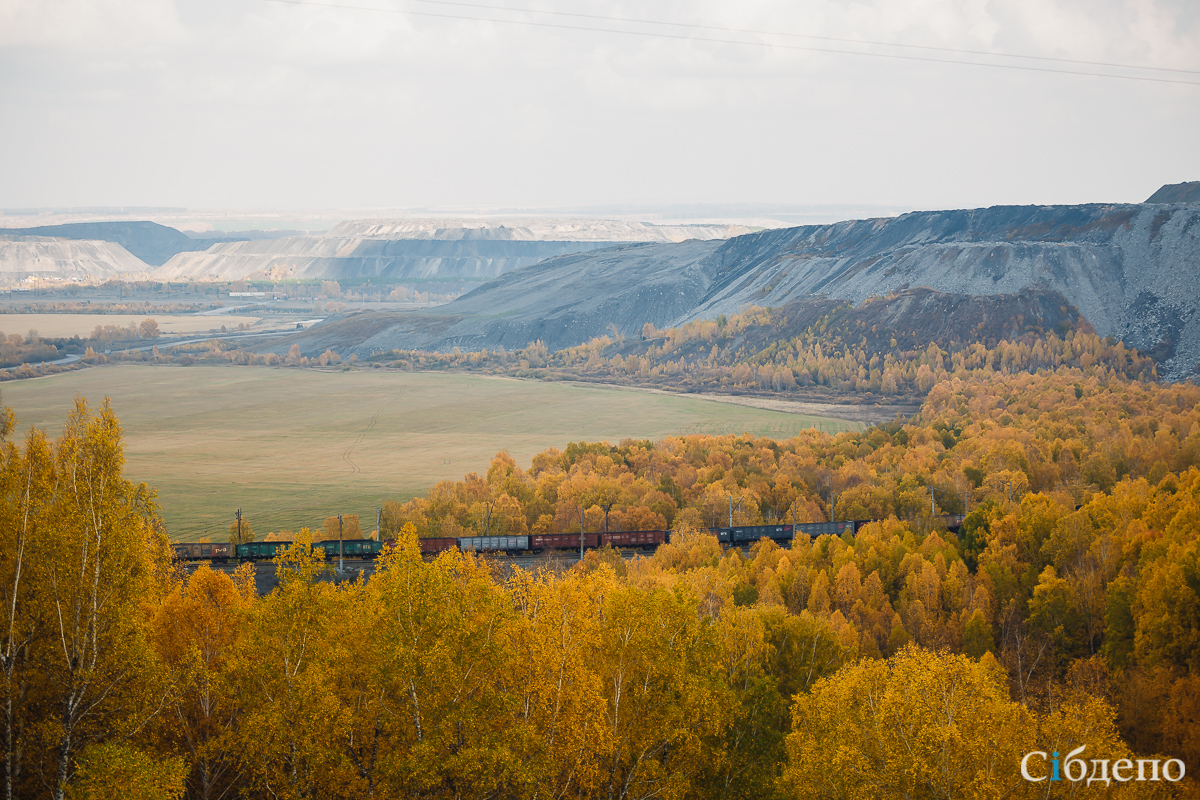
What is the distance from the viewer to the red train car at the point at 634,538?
71.8 m

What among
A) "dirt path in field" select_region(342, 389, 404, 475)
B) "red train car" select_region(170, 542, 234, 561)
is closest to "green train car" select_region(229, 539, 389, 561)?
"red train car" select_region(170, 542, 234, 561)

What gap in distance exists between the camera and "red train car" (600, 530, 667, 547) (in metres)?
71.8

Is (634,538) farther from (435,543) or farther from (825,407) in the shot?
(825,407)

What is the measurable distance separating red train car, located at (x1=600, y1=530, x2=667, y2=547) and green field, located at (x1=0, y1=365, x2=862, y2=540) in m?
31.9

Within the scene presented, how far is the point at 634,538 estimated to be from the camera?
72.2 metres

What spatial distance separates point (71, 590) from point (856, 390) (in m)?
169

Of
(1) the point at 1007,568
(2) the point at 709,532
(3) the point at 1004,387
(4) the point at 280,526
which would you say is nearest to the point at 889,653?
(1) the point at 1007,568

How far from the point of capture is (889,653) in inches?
1809

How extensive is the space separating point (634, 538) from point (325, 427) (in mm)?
88833

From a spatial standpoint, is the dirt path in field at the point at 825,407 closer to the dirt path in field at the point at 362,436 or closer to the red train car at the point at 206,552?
the dirt path in field at the point at 362,436

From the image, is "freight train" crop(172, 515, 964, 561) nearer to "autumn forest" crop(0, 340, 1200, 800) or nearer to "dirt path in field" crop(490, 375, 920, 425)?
"autumn forest" crop(0, 340, 1200, 800)

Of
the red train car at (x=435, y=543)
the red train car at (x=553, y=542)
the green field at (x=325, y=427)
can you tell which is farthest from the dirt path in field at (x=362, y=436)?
the red train car at (x=553, y=542)

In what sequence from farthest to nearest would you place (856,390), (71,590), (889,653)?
(856,390), (889,653), (71,590)

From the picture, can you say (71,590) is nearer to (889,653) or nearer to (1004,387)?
(889,653)
